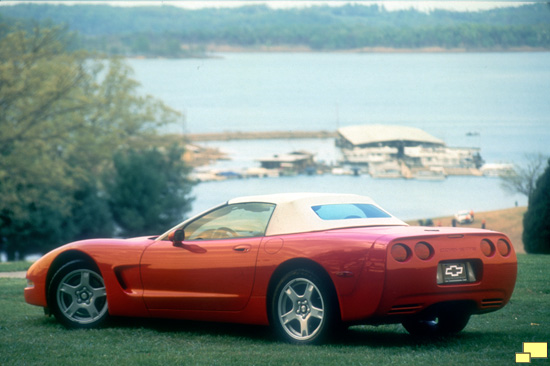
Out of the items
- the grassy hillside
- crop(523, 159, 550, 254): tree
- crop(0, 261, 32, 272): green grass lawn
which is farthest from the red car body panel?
the grassy hillside

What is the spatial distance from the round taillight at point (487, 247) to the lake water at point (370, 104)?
81.3 ft

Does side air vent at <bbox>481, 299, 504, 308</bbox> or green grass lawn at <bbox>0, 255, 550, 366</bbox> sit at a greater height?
side air vent at <bbox>481, 299, 504, 308</bbox>

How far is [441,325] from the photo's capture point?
6824mm

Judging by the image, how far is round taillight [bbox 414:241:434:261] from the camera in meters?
5.85

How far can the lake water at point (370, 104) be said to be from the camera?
4194 cm

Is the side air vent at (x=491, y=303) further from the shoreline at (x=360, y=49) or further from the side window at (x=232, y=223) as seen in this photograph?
the shoreline at (x=360, y=49)

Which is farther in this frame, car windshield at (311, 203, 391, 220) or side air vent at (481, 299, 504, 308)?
car windshield at (311, 203, 391, 220)

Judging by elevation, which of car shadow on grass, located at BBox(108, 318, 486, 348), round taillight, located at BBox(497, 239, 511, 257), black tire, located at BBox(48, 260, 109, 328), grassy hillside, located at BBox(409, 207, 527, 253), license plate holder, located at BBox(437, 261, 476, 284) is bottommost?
grassy hillside, located at BBox(409, 207, 527, 253)

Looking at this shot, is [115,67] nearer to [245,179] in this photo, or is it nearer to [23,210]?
[245,179]

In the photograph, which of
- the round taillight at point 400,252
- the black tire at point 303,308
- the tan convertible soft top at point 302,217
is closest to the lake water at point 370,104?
the tan convertible soft top at point 302,217

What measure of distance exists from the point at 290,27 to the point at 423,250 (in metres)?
53.8

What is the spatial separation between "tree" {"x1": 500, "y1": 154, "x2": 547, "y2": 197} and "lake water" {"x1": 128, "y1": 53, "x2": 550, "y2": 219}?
69cm

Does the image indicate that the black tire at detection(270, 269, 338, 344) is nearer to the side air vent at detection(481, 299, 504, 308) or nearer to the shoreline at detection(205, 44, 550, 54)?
the side air vent at detection(481, 299, 504, 308)

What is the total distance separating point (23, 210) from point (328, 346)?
104 feet
